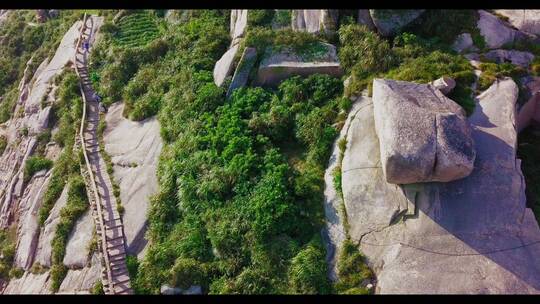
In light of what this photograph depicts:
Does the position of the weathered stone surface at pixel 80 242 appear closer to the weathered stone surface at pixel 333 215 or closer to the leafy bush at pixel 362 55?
the weathered stone surface at pixel 333 215

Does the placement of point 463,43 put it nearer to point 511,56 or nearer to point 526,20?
point 511,56

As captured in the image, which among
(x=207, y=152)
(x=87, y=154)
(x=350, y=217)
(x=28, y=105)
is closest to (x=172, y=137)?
(x=207, y=152)

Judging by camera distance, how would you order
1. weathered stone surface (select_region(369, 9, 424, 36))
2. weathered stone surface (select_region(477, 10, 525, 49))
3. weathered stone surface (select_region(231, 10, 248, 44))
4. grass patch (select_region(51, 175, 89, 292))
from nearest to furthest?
grass patch (select_region(51, 175, 89, 292)), weathered stone surface (select_region(477, 10, 525, 49)), weathered stone surface (select_region(369, 9, 424, 36)), weathered stone surface (select_region(231, 10, 248, 44))

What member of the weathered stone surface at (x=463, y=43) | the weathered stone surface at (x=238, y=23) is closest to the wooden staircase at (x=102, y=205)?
the weathered stone surface at (x=238, y=23)

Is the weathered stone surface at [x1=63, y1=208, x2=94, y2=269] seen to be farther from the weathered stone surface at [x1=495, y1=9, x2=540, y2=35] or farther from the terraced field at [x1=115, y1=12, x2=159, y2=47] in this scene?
the weathered stone surface at [x1=495, y1=9, x2=540, y2=35]

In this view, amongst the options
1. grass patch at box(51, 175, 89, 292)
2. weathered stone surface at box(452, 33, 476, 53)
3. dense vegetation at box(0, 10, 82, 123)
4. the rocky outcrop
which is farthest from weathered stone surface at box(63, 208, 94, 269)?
weathered stone surface at box(452, 33, 476, 53)

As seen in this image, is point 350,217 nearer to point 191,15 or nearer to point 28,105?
point 191,15
